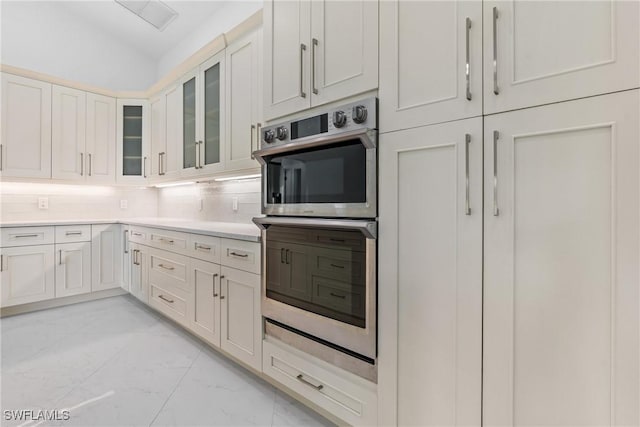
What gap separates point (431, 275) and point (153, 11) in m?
3.72

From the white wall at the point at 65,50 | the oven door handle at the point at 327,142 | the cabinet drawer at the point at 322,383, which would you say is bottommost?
the cabinet drawer at the point at 322,383

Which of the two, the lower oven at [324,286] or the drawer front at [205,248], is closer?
the lower oven at [324,286]

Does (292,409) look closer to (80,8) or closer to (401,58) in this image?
(401,58)

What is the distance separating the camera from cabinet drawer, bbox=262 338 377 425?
1278 millimetres

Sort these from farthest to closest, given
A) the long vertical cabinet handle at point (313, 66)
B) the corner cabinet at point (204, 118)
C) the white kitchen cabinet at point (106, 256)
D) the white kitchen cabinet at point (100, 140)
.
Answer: the white kitchen cabinet at point (100, 140) < the white kitchen cabinet at point (106, 256) < the corner cabinet at point (204, 118) < the long vertical cabinet handle at point (313, 66)

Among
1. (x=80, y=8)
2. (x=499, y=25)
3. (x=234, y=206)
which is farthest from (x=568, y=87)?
(x=80, y=8)

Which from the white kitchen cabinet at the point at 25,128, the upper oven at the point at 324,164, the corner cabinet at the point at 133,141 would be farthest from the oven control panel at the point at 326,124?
the white kitchen cabinet at the point at 25,128

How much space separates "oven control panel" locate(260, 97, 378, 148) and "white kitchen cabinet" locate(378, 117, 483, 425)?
0.41ft

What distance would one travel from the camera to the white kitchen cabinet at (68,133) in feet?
10.5

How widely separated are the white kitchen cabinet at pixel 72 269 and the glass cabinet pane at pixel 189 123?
1474mm

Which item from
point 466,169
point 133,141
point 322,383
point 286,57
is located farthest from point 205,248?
point 133,141

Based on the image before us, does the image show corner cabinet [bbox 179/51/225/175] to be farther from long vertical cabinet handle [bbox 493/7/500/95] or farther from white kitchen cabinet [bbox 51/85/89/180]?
long vertical cabinet handle [bbox 493/7/500/95]

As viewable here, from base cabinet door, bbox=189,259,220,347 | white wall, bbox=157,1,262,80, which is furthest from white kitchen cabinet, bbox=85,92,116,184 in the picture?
base cabinet door, bbox=189,259,220,347

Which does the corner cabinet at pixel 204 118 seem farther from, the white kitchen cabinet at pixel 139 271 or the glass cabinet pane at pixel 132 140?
the glass cabinet pane at pixel 132 140
